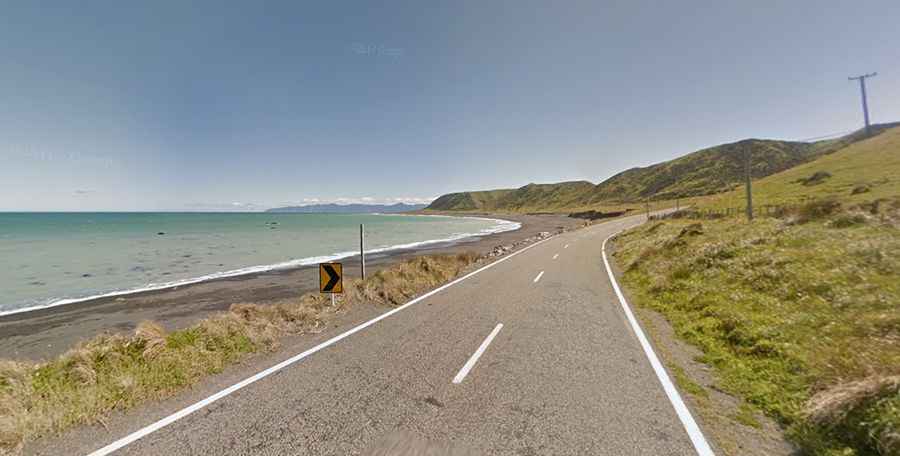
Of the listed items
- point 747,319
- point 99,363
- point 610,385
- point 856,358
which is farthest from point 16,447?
point 747,319

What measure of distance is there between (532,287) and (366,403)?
7.94m

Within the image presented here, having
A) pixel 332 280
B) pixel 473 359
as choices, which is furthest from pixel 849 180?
pixel 332 280

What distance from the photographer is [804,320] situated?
602 centimetres

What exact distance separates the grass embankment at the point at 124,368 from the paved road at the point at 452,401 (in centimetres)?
85

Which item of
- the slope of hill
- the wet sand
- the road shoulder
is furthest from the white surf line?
the slope of hill

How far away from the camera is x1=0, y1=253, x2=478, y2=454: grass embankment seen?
3521 millimetres

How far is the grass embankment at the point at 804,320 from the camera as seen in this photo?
10.4 ft

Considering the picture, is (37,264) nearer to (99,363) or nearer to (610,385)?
(99,363)

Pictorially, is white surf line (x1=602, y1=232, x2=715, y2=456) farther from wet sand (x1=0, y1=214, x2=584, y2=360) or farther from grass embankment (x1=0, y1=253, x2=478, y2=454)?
wet sand (x1=0, y1=214, x2=584, y2=360)

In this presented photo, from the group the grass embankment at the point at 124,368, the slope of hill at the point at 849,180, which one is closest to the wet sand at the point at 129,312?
the grass embankment at the point at 124,368

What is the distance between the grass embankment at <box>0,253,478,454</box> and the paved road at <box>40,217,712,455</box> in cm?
85

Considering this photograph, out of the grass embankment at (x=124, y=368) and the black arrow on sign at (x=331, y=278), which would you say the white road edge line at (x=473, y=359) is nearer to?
the grass embankment at (x=124, y=368)

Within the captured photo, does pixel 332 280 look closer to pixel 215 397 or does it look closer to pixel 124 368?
pixel 124 368

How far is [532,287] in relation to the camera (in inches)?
427
